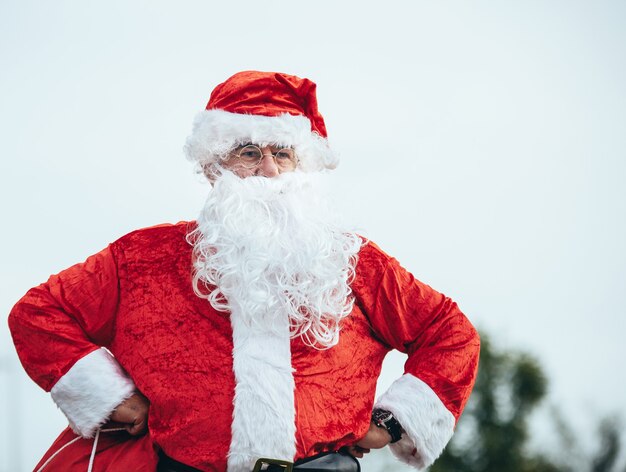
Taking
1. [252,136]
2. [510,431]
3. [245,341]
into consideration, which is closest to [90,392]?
[245,341]

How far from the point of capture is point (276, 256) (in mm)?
3422

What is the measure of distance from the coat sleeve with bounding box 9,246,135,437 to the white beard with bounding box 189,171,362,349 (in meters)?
0.40

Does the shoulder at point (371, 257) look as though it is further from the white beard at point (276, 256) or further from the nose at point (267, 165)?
the nose at point (267, 165)

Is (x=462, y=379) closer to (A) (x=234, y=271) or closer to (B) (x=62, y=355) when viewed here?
(A) (x=234, y=271)

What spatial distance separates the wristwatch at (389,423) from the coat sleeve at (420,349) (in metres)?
0.02

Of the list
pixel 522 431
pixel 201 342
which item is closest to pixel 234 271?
pixel 201 342

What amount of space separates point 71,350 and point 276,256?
0.78m

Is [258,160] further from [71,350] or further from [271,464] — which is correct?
[271,464]

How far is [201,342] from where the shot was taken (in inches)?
130

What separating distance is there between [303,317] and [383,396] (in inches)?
18.8

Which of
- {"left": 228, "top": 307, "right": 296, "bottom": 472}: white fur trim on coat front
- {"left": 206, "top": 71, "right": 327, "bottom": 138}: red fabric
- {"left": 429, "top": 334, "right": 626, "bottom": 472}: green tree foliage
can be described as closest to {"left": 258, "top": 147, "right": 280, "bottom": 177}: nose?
{"left": 206, "top": 71, "right": 327, "bottom": 138}: red fabric

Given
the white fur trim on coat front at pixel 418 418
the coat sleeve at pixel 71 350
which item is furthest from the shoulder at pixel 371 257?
the coat sleeve at pixel 71 350

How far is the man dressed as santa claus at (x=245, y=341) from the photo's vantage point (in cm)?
318

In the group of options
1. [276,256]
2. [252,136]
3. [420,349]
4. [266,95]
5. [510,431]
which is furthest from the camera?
[510,431]
